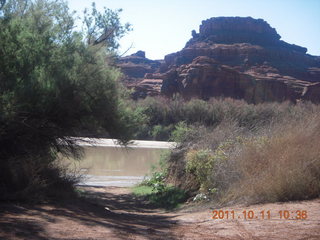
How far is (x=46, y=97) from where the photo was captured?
1107 centimetres

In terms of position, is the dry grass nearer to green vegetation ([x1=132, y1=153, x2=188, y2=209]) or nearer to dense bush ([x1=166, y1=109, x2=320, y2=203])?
dense bush ([x1=166, y1=109, x2=320, y2=203])

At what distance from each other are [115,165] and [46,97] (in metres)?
16.6

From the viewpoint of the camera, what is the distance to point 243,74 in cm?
9269

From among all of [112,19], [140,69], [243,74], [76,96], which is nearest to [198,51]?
[140,69]

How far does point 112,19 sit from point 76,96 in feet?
26.7

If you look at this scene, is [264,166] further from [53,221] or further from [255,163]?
[53,221]

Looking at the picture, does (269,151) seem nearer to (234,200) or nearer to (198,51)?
(234,200)

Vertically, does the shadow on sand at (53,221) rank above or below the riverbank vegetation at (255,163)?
below

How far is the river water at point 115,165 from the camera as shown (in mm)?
19391

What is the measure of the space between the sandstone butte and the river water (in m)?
30.7

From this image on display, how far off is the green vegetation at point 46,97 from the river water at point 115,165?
2.02 m
